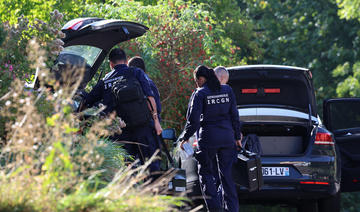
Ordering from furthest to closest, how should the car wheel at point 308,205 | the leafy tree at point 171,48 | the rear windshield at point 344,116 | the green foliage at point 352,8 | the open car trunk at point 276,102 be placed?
the rear windshield at point 344,116 → the green foliage at point 352,8 → the leafy tree at point 171,48 → the car wheel at point 308,205 → the open car trunk at point 276,102

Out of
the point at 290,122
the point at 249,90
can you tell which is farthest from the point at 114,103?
the point at 249,90

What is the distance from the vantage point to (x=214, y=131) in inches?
347

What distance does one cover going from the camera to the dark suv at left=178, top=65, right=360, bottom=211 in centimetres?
924

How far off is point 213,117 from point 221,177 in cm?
70

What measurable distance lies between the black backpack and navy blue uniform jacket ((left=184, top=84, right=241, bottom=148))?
2.11 feet

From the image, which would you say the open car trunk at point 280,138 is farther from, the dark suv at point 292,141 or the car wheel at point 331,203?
the car wheel at point 331,203

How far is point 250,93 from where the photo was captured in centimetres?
1039

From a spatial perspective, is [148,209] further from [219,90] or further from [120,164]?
[219,90]

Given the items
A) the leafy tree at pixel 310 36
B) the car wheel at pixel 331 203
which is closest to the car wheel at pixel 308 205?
the car wheel at pixel 331 203

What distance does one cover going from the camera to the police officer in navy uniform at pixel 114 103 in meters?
8.47

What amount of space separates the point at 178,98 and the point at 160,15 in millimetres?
2010

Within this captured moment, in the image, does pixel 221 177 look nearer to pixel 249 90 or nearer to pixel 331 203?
pixel 331 203

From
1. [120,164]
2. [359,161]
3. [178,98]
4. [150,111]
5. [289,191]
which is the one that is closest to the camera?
[120,164]

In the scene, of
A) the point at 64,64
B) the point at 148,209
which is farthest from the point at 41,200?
the point at 64,64
